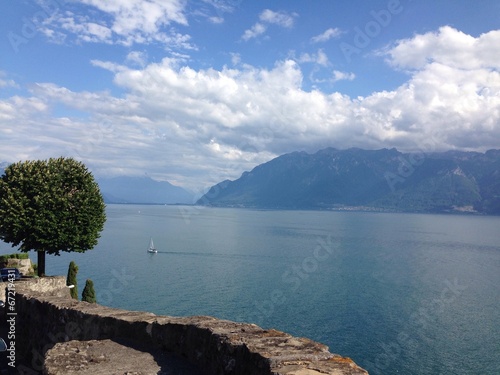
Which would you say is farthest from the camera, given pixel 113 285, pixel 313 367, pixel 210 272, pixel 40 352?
pixel 210 272

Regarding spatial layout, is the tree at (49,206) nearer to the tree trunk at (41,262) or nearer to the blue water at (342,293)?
the tree trunk at (41,262)

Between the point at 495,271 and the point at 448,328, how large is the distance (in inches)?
2267

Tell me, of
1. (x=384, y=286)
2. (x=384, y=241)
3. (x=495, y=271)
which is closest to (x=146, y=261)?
(x=384, y=286)

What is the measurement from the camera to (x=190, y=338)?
10.6 metres

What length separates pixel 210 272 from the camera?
9306 centimetres

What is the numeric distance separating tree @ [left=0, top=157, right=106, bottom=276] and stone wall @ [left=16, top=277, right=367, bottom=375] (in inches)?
828

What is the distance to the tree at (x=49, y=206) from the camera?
122ft

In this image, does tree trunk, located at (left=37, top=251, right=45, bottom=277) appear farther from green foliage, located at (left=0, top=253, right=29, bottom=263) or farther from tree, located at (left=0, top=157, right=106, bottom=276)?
green foliage, located at (left=0, top=253, right=29, bottom=263)

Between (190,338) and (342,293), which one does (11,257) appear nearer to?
(190,338)

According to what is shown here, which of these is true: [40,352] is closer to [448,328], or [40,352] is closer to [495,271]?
[448,328]

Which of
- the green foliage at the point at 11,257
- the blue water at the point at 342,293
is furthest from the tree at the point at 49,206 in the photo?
the blue water at the point at 342,293

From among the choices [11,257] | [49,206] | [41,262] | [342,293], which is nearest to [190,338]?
[49,206]

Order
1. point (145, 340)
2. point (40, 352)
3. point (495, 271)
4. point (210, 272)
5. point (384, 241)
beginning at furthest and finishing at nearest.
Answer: point (384, 241) → point (495, 271) → point (210, 272) → point (40, 352) → point (145, 340)

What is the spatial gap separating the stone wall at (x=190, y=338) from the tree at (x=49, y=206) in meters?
21.0
